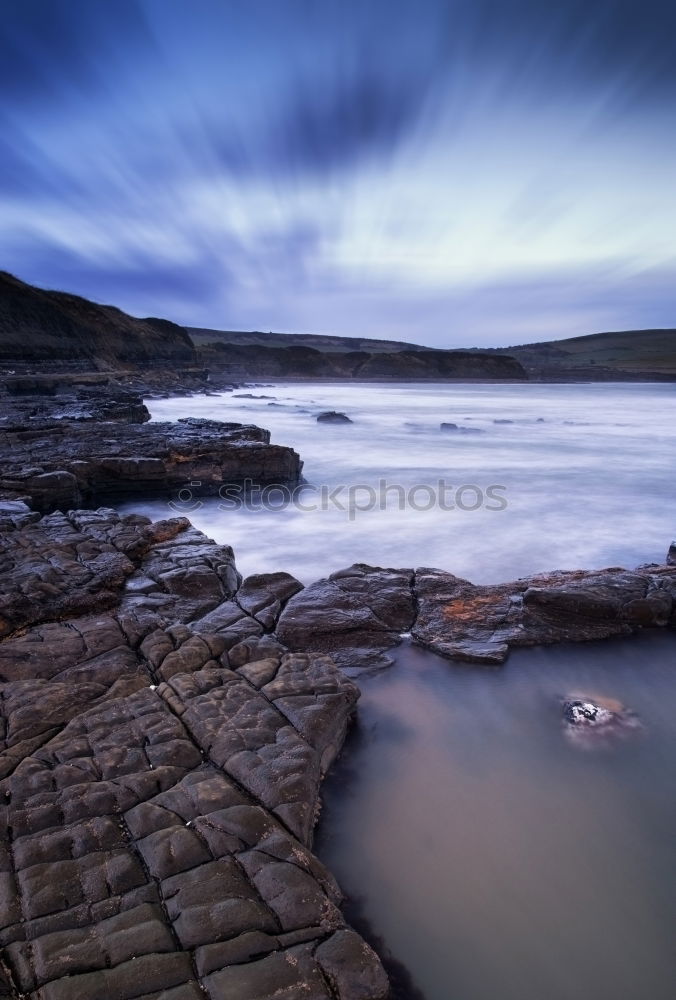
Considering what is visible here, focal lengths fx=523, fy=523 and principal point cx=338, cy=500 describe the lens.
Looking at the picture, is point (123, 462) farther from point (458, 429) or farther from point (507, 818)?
point (458, 429)

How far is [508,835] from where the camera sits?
2.97m

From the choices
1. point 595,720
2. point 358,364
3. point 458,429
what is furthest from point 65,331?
point 358,364

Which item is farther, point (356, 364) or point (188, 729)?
point (356, 364)

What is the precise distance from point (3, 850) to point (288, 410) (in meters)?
25.9

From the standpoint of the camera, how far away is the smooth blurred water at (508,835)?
94.4 inches

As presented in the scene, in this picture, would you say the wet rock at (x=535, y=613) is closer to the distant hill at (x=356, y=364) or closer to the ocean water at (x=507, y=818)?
the ocean water at (x=507, y=818)

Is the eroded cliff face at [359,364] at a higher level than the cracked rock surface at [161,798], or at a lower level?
higher

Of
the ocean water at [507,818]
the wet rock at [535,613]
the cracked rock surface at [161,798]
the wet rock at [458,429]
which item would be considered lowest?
the wet rock at [458,429]

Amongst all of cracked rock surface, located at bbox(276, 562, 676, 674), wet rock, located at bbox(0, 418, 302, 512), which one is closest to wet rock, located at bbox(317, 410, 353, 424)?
wet rock, located at bbox(0, 418, 302, 512)

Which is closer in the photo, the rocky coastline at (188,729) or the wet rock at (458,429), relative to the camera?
the rocky coastline at (188,729)

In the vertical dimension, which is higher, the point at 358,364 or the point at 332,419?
the point at 358,364

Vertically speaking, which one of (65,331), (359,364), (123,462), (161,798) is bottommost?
(161,798)

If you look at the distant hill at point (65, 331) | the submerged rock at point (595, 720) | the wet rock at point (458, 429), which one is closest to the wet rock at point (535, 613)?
the submerged rock at point (595, 720)

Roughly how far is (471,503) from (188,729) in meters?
8.37
